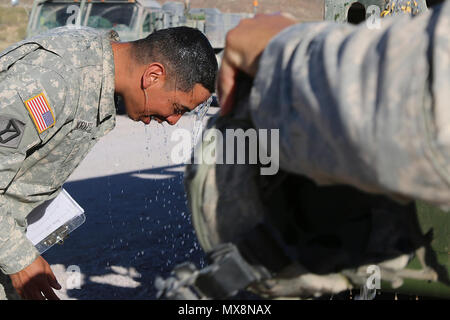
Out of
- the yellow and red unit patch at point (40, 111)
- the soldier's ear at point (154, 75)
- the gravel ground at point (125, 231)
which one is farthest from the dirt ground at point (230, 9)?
the yellow and red unit patch at point (40, 111)

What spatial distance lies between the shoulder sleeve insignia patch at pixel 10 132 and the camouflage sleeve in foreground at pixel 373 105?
3.83 feet

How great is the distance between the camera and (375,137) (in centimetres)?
77


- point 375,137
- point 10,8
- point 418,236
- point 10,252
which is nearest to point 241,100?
point 375,137

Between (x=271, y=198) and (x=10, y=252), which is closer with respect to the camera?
(x=271, y=198)

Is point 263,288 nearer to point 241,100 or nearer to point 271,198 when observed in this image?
point 271,198

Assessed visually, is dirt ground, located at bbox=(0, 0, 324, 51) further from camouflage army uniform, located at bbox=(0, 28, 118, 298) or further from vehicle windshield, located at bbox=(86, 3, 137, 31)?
camouflage army uniform, located at bbox=(0, 28, 118, 298)

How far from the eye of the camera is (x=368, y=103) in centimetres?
77

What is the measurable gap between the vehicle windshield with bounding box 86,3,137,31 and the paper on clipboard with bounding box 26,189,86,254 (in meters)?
7.67

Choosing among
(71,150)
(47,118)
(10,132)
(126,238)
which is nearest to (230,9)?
(126,238)

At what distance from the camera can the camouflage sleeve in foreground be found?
2.41ft

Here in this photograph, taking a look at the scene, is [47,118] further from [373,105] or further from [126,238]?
[126,238]

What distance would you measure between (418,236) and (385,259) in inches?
4.6

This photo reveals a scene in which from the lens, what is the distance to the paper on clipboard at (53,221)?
222 cm

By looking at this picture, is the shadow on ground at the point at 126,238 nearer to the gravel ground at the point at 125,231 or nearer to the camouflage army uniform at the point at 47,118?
the gravel ground at the point at 125,231
